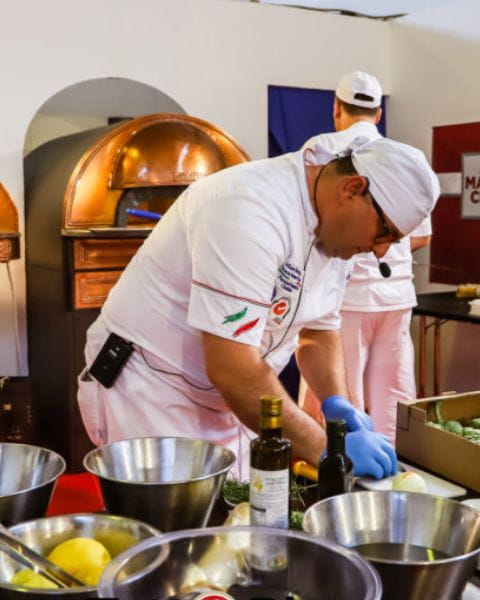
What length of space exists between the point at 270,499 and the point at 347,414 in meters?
0.67

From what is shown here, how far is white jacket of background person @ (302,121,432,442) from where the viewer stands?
374 cm

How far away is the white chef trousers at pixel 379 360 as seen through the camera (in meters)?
3.80

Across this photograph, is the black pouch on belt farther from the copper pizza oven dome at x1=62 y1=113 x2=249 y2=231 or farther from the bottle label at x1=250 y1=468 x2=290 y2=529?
the copper pizza oven dome at x1=62 y1=113 x2=249 y2=231

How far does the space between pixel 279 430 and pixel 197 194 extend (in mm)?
880

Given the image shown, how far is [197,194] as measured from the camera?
189 centimetres

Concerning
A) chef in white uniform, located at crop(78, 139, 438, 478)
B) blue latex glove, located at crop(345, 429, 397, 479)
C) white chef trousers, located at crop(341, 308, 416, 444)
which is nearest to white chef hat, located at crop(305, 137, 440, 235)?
chef in white uniform, located at crop(78, 139, 438, 478)

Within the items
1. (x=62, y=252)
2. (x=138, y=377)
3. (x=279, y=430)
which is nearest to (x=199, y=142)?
(x=62, y=252)

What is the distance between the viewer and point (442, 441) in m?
1.82

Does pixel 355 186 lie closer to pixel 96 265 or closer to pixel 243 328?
pixel 243 328

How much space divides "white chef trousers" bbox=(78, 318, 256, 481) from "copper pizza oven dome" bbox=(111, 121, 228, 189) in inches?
71.4

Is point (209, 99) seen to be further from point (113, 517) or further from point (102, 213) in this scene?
point (113, 517)

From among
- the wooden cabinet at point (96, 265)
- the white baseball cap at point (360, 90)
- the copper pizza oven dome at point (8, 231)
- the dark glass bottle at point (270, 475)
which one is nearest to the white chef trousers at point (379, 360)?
the white baseball cap at point (360, 90)

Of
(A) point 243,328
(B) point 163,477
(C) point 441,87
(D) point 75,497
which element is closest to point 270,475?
(B) point 163,477

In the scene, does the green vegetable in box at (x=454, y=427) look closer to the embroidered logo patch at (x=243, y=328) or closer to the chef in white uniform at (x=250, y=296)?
the chef in white uniform at (x=250, y=296)
